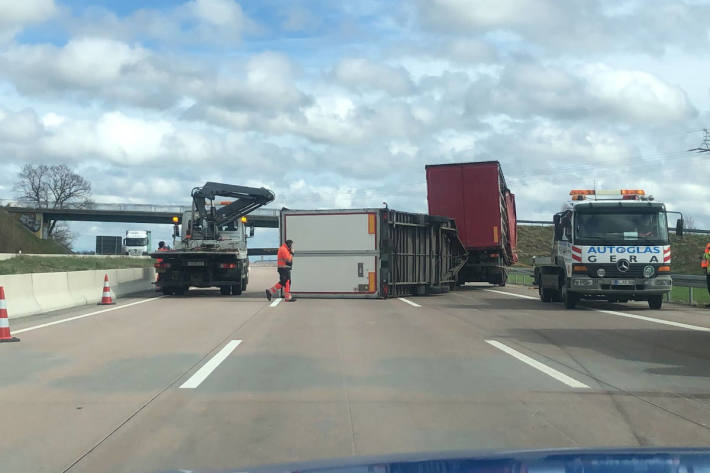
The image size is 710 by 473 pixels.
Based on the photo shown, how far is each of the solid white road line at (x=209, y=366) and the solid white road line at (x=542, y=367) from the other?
391cm

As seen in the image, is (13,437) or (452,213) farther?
(452,213)

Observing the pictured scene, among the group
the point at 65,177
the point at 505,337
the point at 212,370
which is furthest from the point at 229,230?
the point at 65,177

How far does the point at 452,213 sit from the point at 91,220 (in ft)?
267

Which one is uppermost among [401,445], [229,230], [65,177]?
[65,177]

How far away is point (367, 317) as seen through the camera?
16.3 meters

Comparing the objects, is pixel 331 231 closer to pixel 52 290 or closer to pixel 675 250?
pixel 52 290

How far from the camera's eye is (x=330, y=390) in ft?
25.6

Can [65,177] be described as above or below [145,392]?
above

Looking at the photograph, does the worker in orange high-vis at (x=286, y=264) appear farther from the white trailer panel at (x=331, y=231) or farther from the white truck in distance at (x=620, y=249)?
the white truck in distance at (x=620, y=249)

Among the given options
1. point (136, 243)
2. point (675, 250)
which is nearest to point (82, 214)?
point (136, 243)

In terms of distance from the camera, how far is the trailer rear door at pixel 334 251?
74.6 feet

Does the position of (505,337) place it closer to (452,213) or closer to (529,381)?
(529,381)

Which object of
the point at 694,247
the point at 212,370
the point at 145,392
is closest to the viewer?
the point at 145,392

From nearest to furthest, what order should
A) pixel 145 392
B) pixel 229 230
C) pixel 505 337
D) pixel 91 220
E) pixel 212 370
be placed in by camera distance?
pixel 145 392 < pixel 212 370 < pixel 505 337 < pixel 229 230 < pixel 91 220
